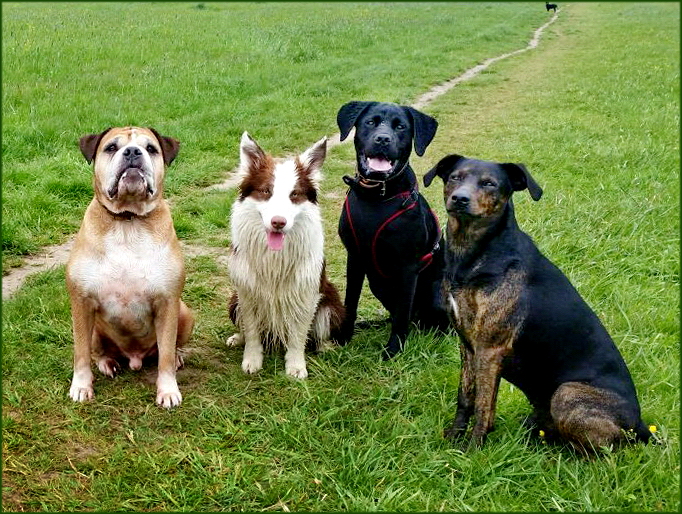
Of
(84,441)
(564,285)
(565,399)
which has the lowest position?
(84,441)

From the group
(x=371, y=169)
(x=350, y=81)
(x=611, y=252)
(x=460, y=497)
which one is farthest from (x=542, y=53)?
(x=460, y=497)

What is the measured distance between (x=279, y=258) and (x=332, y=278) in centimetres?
156

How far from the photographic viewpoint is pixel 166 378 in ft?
11.0

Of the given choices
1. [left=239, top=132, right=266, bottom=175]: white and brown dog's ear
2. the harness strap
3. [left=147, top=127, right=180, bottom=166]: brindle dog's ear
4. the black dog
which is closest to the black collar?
the black dog

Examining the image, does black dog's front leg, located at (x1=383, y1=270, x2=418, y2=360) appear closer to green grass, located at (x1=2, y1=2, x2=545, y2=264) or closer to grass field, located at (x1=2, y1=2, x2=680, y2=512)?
grass field, located at (x1=2, y1=2, x2=680, y2=512)

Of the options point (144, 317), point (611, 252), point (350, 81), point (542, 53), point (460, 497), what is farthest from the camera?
point (542, 53)

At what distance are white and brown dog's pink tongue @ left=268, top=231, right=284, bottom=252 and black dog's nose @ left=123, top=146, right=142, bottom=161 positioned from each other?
2.62 ft

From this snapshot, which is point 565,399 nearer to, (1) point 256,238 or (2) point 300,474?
(2) point 300,474

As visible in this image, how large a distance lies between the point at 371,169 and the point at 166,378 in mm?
1626

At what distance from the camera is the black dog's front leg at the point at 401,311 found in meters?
3.82

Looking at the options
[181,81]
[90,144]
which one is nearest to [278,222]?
[90,144]

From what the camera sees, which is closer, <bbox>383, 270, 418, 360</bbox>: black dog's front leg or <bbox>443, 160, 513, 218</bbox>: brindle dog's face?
<bbox>443, 160, 513, 218</bbox>: brindle dog's face

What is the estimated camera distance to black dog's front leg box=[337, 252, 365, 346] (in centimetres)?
398

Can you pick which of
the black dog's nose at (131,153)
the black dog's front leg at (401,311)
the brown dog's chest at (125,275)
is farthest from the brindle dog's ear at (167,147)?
the black dog's front leg at (401,311)
